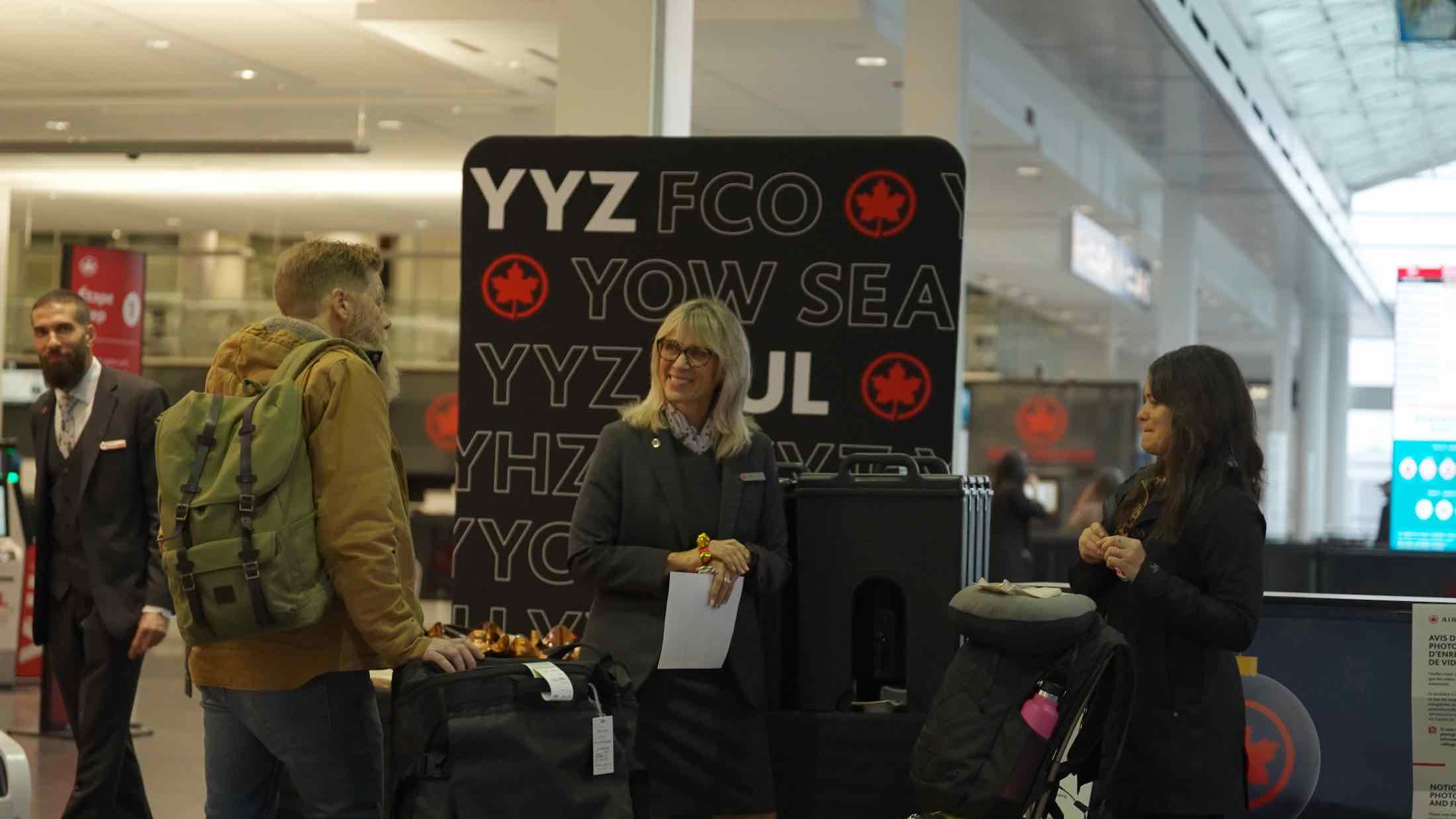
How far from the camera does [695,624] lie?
3.68 meters

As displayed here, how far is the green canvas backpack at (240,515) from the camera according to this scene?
9.47ft

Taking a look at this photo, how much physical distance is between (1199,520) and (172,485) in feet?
6.42

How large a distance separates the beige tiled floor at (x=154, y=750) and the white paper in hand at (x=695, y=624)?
304 cm

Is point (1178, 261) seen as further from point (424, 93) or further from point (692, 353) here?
point (692, 353)

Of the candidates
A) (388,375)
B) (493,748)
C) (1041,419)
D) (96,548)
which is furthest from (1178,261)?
(493,748)

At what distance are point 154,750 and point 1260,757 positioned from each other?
5153 millimetres

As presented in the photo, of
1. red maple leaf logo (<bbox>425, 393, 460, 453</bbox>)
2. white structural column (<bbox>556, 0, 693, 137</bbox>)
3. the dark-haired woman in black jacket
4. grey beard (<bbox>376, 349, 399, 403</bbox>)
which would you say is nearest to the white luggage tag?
grey beard (<bbox>376, 349, 399, 403</bbox>)

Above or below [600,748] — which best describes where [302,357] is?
above

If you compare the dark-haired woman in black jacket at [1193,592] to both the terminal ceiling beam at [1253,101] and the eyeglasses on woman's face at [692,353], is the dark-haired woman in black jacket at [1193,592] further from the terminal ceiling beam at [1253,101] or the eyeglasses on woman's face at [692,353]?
the terminal ceiling beam at [1253,101]

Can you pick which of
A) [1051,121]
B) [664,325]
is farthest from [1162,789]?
[1051,121]

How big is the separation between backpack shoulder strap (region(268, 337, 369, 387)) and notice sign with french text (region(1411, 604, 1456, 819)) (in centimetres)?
287

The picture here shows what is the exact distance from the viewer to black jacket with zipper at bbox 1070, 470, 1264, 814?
10.7 feet

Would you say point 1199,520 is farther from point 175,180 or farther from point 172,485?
point 175,180

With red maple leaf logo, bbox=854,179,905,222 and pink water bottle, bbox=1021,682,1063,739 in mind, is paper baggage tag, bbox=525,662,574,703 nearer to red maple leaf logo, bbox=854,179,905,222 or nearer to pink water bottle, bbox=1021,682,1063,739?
pink water bottle, bbox=1021,682,1063,739
